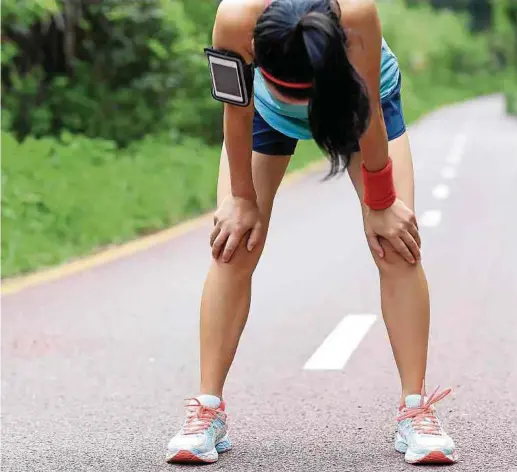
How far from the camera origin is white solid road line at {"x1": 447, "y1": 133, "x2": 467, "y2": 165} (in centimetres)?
2094

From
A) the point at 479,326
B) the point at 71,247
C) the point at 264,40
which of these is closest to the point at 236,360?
the point at 479,326

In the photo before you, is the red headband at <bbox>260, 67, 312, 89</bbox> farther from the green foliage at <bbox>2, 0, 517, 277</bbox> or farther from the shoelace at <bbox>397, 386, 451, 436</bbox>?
the green foliage at <bbox>2, 0, 517, 277</bbox>

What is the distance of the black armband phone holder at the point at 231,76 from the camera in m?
3.40

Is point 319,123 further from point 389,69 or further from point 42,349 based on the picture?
point 42,349

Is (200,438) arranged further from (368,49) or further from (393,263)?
(368,49)

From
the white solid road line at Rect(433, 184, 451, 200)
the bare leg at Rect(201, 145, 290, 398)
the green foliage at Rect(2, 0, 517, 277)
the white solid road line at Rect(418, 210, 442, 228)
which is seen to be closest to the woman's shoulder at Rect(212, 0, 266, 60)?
the bare leg at Rect(201, 145, 290, 398)

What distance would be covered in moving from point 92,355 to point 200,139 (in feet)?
37.2

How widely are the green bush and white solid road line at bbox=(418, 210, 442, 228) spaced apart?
4379 mm

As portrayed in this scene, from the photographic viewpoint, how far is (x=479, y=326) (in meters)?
6.25

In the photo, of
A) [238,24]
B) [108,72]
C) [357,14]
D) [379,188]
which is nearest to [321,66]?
[357,14]

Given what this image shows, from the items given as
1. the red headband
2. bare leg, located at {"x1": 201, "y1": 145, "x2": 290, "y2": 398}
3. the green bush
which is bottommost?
the green bush

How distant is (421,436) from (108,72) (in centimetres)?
1302

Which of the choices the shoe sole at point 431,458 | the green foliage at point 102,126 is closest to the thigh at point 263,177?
the shoe sole at point 431,458

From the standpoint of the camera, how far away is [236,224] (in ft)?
12.4
